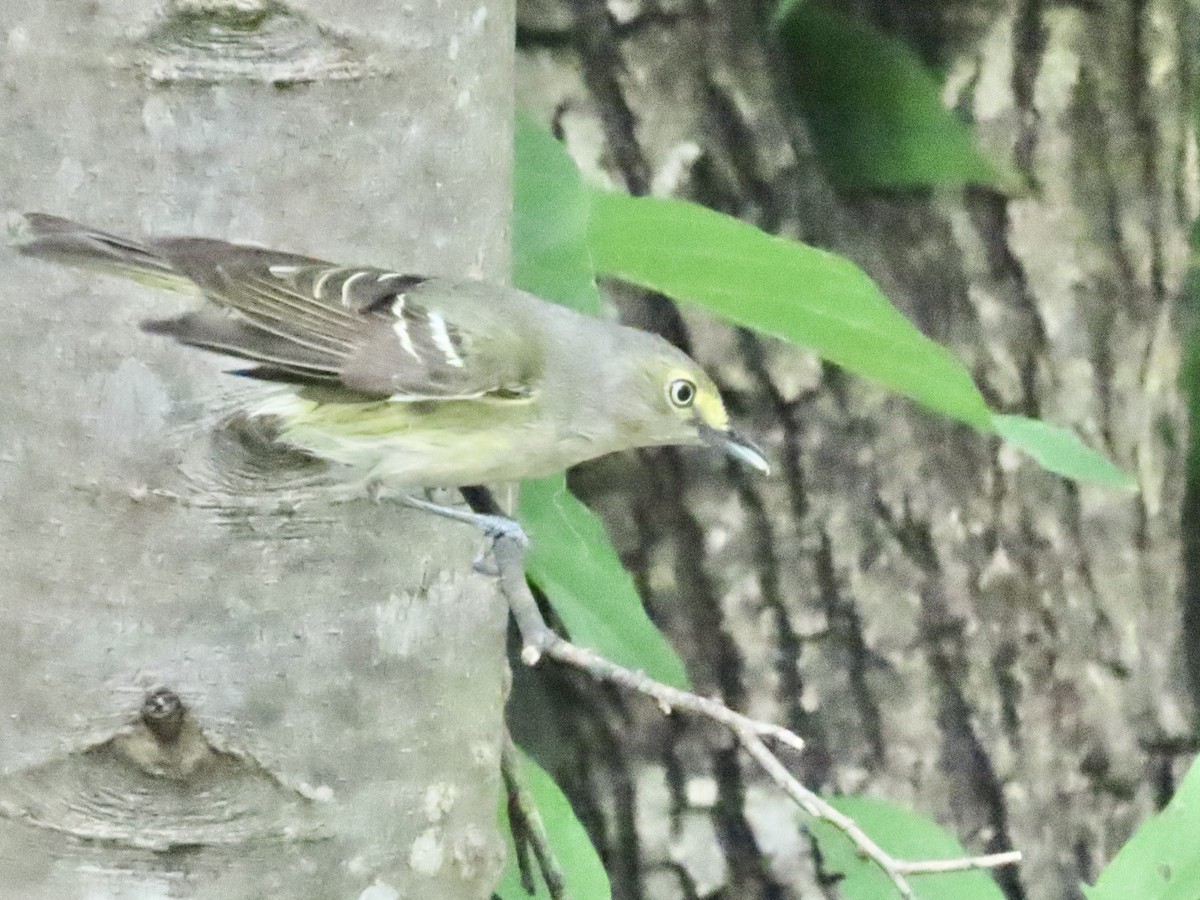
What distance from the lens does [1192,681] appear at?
1.81 meters

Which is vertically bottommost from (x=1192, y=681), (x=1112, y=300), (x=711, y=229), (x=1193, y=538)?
(x=1192, y=681)

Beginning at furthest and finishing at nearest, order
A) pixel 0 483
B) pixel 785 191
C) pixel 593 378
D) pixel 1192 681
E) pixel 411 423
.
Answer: pixel 1192 681 < pixel 785 191 < pixel 593 378 < pixel 411 423 < pixel 0 483

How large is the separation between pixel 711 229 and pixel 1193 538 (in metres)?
1.13

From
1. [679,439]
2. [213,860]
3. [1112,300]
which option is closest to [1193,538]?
[1112,300]

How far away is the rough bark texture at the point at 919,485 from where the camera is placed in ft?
4.90

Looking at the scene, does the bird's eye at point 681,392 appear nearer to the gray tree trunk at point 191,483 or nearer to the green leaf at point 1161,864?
the gray tree trunk at point 191,483

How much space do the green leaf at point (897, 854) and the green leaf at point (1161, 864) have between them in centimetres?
15

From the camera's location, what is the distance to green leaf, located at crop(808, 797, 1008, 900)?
45.6 inches

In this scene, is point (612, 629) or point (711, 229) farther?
point (612, 629)

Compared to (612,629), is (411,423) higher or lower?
higher

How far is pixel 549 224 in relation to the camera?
102cm

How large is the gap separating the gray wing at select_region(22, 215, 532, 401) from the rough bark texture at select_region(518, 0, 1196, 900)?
581 millimetres

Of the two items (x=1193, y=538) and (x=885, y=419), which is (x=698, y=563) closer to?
(x=885, y=419)

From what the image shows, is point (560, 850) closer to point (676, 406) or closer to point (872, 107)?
point (676, 406)
